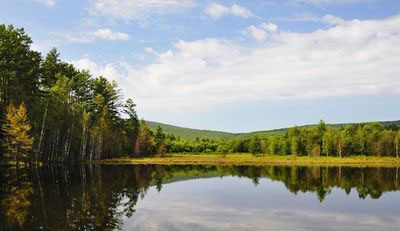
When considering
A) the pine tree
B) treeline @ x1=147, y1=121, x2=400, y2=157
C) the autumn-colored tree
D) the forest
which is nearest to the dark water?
the autumn-colored tree

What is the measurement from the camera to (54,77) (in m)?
91.1

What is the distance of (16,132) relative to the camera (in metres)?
59.3

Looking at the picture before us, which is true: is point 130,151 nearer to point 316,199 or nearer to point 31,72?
point 31,72

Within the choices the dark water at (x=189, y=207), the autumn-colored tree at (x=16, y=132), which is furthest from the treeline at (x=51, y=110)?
the dark water at (x=189, y=207)

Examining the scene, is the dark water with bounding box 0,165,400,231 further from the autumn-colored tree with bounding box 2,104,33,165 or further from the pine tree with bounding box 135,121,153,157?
the pine tree with bounding box 135,121,153,157

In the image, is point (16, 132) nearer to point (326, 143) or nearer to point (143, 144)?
point (143, 144)

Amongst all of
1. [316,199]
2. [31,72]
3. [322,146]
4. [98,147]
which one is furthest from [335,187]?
[322,146]

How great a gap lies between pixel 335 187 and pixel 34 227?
36.7 metres

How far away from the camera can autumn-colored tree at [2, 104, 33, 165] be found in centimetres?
5872

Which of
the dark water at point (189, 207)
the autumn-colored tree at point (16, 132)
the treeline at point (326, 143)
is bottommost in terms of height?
the dark water at point (189, 207)

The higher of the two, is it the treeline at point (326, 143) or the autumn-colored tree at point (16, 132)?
the treeline at point (326, 143)

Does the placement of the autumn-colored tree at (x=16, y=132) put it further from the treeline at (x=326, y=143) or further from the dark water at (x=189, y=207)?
the treeline at (x=326, y=143)

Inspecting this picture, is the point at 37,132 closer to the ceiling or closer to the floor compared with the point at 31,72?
closer to the floor

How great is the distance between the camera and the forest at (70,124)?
214 ft
